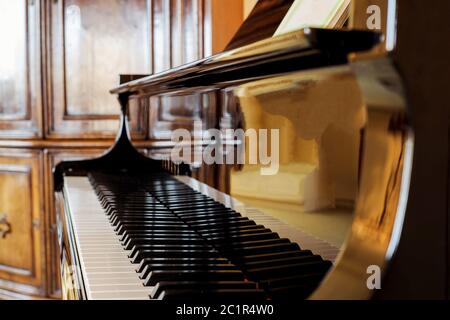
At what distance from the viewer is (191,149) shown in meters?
1.36

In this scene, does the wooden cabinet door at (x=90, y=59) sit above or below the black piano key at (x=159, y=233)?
above

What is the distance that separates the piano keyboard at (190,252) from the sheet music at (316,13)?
0.99ft

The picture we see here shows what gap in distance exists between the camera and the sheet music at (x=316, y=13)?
925 millimetres

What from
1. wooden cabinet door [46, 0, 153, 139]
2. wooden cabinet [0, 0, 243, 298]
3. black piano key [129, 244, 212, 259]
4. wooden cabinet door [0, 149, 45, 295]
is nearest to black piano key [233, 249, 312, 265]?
black piano key [129, 244, 212, 259]

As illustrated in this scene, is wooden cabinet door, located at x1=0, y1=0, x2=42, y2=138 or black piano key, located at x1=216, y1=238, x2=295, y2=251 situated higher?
wooden cabinet door, located at x1=0, y1=0, x2=42, y2=138

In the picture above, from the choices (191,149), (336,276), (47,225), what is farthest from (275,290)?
(47,225)

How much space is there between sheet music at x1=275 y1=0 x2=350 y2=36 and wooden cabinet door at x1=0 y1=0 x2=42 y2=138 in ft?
5.58

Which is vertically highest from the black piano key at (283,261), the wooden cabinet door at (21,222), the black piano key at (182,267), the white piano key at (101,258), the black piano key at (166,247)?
the black piano key at (283,261)

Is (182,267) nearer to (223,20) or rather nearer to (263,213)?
(263,213)

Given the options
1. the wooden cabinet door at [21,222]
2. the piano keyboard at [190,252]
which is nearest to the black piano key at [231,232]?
the piano keyboard at [190,252]

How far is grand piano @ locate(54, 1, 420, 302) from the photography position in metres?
0.40

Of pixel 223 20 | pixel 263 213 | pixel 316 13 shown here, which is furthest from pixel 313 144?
pixel 223 20

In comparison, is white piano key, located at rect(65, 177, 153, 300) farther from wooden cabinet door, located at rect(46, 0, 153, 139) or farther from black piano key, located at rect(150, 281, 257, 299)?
wooden cabinet door, located at rect(46, 0, 153, 139)

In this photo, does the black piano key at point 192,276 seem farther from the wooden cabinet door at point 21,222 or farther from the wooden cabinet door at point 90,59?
the wooden cabinet door at point 21,222
